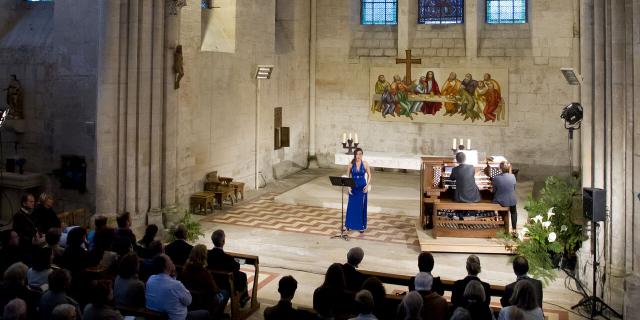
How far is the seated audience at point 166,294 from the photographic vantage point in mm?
6129

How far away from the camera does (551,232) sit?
30.9 feet

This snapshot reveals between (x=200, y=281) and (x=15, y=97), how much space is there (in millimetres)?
7621

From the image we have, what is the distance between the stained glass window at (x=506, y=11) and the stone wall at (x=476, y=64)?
30cm

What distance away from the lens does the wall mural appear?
18.6 m

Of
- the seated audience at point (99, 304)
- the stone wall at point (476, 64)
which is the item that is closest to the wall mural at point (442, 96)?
the stone wall at point (476, 64)

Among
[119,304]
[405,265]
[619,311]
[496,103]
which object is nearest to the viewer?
[119,304]

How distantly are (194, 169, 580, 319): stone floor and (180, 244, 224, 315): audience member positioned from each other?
133 cm

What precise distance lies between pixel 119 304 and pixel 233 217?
7.51 metres

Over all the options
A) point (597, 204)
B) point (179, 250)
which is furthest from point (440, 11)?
point (179, 250)

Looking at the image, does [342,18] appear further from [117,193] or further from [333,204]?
[117,193]

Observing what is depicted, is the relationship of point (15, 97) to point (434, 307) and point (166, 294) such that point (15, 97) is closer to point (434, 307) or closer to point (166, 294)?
point (166, 294)

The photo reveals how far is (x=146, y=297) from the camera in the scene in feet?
20.6

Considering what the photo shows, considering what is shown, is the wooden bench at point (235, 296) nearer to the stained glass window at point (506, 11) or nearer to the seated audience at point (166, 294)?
the seated audience at point (166, 294)

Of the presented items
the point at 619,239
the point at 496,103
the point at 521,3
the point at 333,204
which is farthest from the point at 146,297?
the point at 521,3
